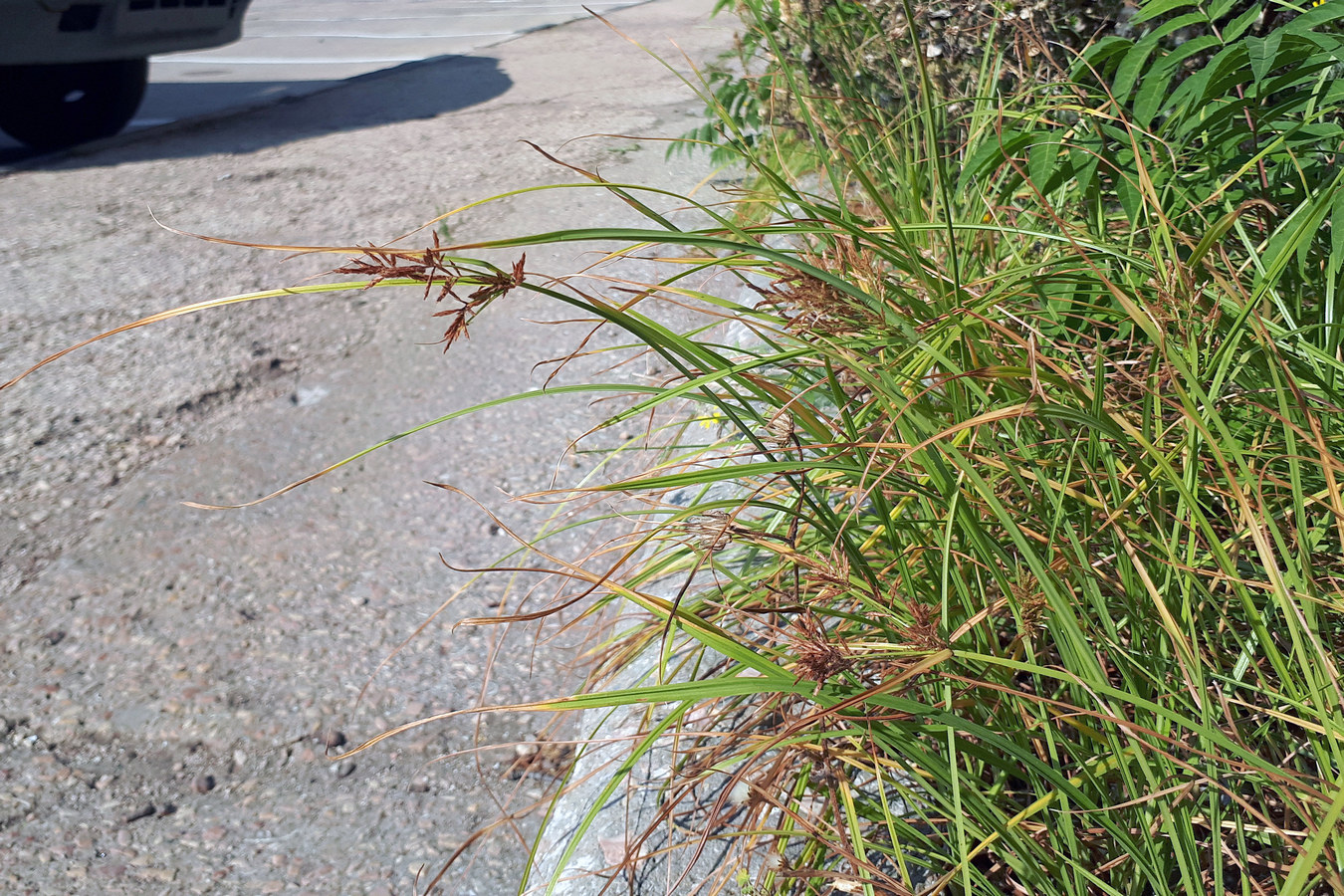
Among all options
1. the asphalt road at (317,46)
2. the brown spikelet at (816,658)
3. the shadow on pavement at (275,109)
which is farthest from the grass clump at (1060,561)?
the asphalt road at (317,46)

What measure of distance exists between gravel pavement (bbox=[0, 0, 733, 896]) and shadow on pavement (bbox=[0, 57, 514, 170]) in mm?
1003

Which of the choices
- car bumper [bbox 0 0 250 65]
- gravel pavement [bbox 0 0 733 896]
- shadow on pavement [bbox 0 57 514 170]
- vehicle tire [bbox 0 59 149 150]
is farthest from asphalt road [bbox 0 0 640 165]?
Result: gravel pavement [bbox 0 0 733 896]

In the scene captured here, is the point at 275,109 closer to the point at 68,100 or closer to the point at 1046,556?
the point at 68,100

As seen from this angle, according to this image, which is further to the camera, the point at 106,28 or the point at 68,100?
the point at 68,100

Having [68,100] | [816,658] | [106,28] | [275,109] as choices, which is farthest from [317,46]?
[816,658]

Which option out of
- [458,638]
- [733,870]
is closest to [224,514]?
[458,638]

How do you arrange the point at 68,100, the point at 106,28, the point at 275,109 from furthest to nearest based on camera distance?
the point at 275,109
the point at 68,100
the point at 106,28

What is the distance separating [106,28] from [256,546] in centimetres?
474

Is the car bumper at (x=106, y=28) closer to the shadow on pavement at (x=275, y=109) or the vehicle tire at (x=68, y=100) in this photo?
the vehicle tire at (x=68, y=100)

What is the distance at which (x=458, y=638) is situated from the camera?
214 cm

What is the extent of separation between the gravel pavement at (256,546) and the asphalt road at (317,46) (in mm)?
2793

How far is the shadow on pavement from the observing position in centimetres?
586

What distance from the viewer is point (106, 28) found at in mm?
5637

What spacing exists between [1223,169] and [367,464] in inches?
86.8
